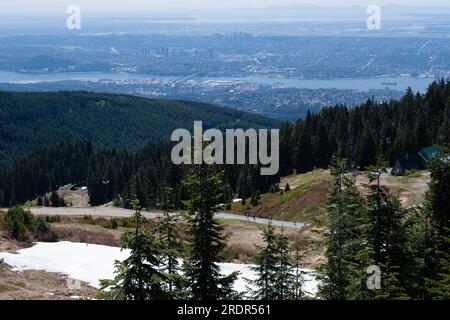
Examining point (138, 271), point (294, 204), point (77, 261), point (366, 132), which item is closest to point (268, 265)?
point (138, 271)

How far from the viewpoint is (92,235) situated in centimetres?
4434

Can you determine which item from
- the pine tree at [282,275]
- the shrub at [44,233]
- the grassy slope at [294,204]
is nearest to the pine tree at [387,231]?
the pine tree at [282,275]

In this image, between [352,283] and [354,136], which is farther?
[354,136]

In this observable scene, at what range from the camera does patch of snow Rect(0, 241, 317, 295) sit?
30719 millimetres

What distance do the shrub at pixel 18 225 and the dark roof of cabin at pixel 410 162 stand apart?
214ft

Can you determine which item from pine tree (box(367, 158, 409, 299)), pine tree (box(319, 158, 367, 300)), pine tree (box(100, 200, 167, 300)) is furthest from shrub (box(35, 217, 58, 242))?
Answer: pine tree (box(367, 158, 409, 299))

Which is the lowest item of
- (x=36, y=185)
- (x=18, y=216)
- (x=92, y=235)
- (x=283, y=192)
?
(x=36, y=185)

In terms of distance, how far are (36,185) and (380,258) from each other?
147044 millimetres

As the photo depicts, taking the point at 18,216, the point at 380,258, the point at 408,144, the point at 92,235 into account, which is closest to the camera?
the point at 380,258

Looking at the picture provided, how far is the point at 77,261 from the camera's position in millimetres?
33719

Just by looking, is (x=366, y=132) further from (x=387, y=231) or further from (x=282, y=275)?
(x=282, y=275)

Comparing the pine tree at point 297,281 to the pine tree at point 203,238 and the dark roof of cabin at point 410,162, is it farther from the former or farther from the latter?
the dark roof of cabin at point 410,162
